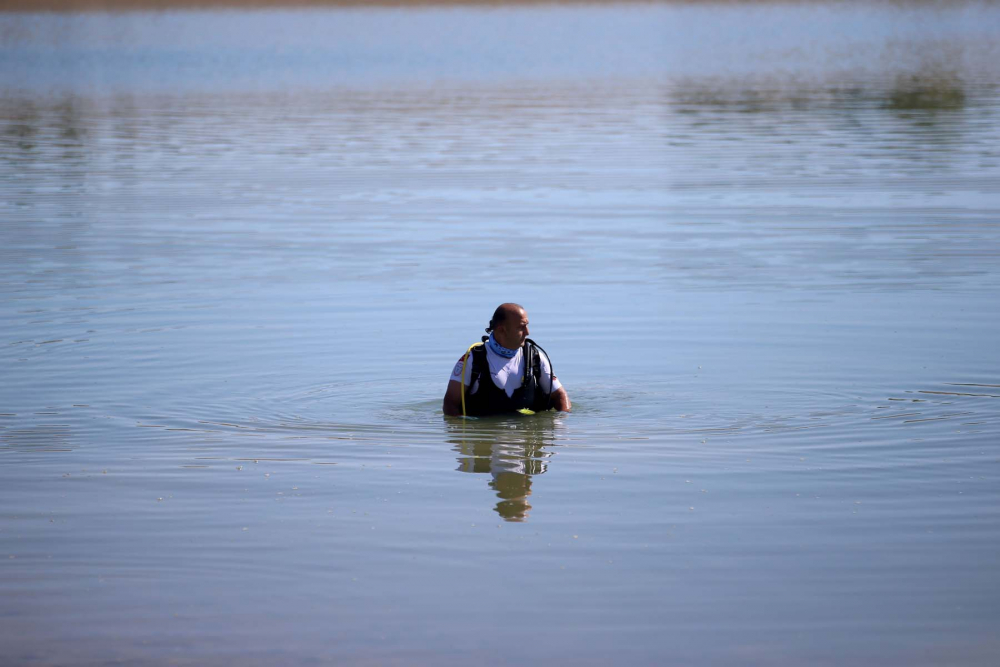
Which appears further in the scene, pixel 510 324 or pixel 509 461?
pixel 510 324

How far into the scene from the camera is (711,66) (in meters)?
54.2

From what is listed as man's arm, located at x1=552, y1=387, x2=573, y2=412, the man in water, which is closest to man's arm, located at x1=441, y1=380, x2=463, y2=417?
the man in water

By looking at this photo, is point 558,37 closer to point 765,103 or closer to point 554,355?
point 765,103

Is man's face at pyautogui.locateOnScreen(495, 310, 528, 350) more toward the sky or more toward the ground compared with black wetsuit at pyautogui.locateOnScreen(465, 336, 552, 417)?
more toward the sky

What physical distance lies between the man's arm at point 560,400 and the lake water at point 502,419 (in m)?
0.08

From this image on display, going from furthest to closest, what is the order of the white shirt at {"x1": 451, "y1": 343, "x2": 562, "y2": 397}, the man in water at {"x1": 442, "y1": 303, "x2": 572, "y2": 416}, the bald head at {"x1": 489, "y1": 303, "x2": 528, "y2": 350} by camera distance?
the white shirt at {"x1": 451, "y1": 343, "x2": 562, "y2": 397}
the man in water at {"x1": 442, "y1": 303, "x2": 572, "y2": 416}
the bald head at {"x1": 489, "y1": 303, "x2": 528, "y2": 350}

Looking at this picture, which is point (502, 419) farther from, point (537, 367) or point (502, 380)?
point (537, 367)

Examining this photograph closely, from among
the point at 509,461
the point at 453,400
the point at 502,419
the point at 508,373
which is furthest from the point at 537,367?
the point at 509,461

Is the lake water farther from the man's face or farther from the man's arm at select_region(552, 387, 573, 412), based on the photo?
the man's face

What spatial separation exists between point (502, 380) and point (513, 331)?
1.81 feet

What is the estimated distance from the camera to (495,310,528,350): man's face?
30.6 ft

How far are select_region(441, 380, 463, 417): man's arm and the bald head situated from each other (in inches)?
19.3

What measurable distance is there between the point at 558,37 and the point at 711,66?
102 ft

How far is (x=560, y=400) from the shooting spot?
995 cm
